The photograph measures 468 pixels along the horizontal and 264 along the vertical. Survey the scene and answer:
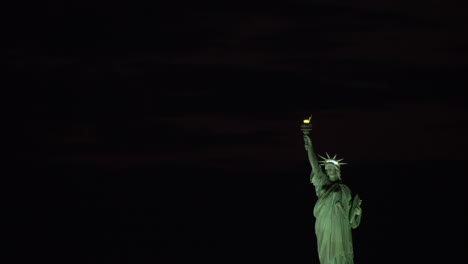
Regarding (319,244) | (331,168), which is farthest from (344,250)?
(331,168)

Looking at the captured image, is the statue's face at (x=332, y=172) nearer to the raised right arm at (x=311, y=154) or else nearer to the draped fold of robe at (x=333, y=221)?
the draped fold of robe at (x=333, y=221)

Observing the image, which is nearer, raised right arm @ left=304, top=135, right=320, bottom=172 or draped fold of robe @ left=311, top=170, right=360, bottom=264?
raised right arm @ left=304, top=135, right=320, bottom=172

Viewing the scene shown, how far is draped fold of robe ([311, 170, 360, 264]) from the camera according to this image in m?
15.5

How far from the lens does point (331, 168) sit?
15789 mm

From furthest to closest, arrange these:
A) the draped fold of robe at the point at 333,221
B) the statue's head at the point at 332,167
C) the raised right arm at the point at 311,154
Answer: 1. the statue's head at the point at 332,167
2. the draped fold of robe at the point at 333,221
3. the raised right arm at the point at 311,154

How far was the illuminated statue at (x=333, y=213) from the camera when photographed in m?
15.5

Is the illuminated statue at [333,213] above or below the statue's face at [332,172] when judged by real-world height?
below

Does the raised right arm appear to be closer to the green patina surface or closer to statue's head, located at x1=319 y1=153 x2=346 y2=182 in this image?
the green patina surface

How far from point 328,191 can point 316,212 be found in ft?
1.56

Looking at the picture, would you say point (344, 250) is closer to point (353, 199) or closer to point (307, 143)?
point (353, 199)

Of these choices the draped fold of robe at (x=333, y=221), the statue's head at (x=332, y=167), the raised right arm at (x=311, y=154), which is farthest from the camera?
the statue's head at (x=332, y=167)

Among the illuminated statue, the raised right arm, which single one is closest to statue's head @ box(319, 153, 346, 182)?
the illuminated statue

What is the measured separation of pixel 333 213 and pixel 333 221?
5.7 inches

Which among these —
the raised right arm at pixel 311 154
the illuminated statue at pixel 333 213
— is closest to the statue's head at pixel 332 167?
the illuminated statue at pixel 333 213
